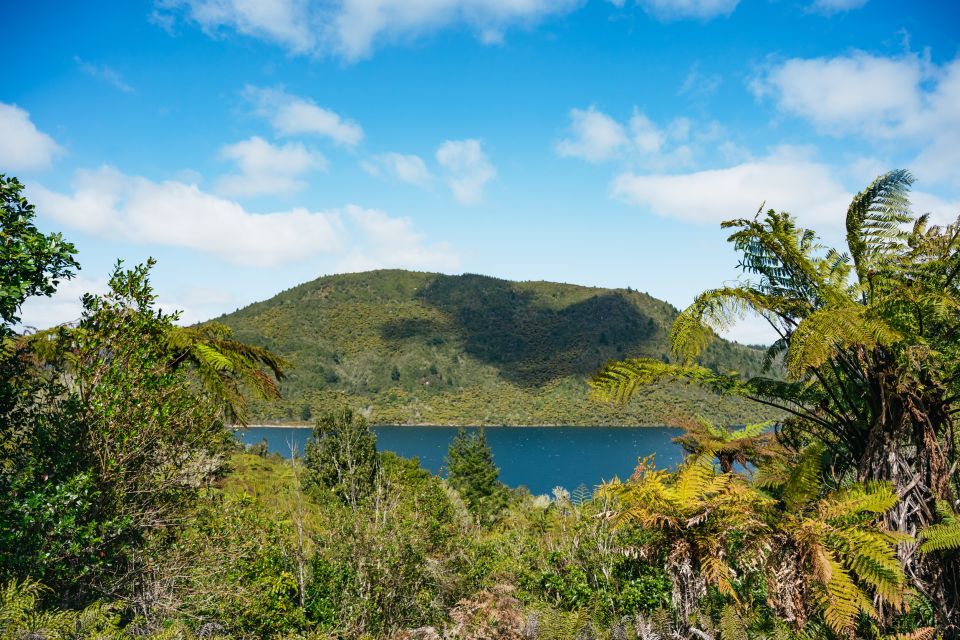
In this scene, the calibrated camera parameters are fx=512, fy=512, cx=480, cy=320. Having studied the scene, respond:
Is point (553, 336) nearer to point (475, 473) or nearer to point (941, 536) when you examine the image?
point (475, 473)

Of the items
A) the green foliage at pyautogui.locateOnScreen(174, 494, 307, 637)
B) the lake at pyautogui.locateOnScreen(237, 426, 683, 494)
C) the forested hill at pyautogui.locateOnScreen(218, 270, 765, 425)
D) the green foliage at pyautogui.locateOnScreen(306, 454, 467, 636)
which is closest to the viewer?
the green foliage at pyautogui.locateOnScreen(174, 494, 307, 637)

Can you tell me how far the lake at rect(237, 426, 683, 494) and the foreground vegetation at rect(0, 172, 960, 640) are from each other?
55584mm

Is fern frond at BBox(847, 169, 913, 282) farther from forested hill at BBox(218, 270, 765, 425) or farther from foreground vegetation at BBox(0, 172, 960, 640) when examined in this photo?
forested hill at BBox(218, 270, 765, 425)

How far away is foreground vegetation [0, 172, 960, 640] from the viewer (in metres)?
3.42

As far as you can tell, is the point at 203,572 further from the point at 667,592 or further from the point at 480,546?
the point at 480,546

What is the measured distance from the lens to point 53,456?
3.94 meters

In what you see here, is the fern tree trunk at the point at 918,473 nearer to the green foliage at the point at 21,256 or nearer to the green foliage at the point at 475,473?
the green foliage at the point at 21,256

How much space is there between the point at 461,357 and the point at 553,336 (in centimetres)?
3377

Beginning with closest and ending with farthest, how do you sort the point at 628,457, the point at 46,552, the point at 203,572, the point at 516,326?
the point at 46,552 → the point at 203,572 → the point at 628,457 → the point at 516,326

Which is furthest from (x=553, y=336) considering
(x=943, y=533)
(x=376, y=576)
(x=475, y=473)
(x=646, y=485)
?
(x=943, y=533)

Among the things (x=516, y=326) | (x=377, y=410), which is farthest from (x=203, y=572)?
(x=516, y=326)

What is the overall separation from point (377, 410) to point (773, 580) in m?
139

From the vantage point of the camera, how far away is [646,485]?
4.00 m

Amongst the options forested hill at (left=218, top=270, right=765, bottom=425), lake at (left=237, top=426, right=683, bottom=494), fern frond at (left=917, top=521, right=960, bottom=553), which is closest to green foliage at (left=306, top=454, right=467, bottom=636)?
fern frond at (left=917, top=521, right=960, bottom=553)
